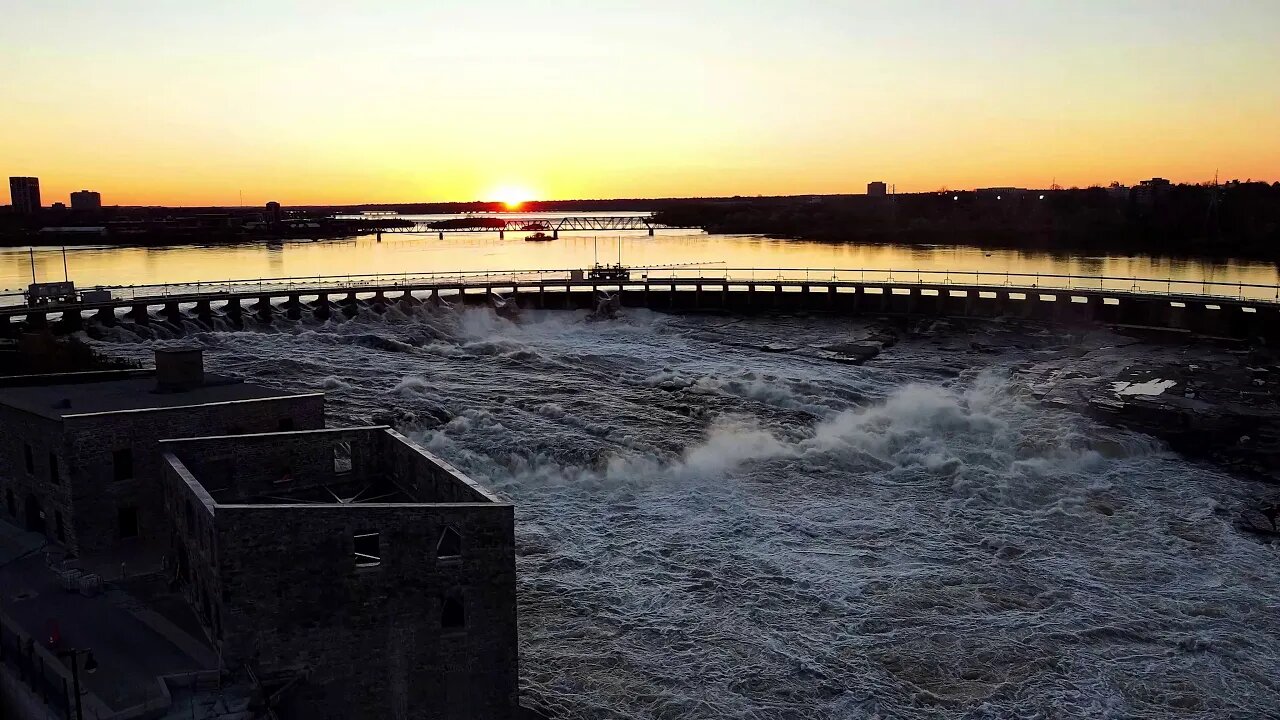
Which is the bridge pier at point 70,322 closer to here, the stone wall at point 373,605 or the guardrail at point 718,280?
the guardrail at point 718,280

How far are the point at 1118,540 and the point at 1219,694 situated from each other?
893 cm

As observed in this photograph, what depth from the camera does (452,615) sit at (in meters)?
19.0

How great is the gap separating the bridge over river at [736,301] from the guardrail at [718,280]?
1.06 ft

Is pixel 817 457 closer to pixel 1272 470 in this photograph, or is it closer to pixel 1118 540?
pixel 1118 540

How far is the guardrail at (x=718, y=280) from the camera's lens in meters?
74.7

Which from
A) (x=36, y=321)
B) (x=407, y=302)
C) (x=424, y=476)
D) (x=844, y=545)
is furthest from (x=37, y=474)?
(x=407, y=302)

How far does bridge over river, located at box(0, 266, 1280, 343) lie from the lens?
62.6 meters

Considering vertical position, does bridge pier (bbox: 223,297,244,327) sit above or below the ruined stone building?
above

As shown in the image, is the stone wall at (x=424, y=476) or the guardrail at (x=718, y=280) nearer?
the stone wall at (x=424, y=476)

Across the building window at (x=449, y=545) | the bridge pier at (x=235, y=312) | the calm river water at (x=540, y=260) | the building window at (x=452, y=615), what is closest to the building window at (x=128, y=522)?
the building window at (x=449, y=545)

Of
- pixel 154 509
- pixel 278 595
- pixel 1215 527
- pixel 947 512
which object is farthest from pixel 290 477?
pixel 1215 527

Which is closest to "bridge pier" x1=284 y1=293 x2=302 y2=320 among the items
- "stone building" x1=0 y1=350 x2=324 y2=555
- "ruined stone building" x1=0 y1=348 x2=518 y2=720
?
"stone building" x1=0 y1=350 x2=324 y2=555

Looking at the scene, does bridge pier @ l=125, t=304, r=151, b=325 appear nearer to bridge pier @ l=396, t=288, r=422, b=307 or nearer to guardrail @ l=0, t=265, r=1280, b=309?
guardrail @ l=0, t=265, r=1280, b=309

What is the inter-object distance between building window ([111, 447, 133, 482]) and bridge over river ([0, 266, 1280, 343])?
138ft
